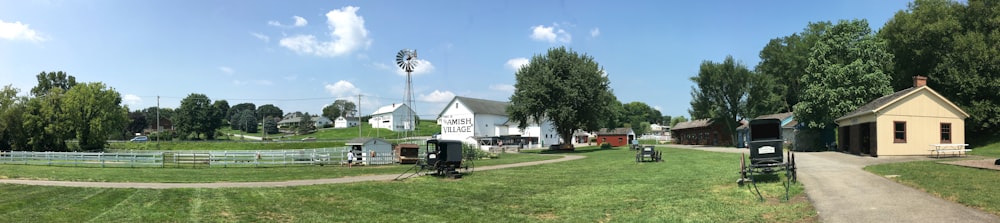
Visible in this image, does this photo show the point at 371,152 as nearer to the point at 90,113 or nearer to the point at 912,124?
the point at 912,124

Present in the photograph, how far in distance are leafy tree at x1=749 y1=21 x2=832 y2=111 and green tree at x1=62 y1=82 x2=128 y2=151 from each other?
7274 cm

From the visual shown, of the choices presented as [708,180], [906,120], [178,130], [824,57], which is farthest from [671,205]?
[178,130]

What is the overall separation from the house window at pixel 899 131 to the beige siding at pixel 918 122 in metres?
0.15

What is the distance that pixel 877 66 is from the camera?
35094mm

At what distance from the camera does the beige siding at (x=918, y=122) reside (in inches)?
995

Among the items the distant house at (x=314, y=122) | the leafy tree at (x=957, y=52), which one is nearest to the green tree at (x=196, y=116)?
the distant house at (x=314, y=122)

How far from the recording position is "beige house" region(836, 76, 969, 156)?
82.8 ft

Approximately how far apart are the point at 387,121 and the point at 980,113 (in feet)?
371

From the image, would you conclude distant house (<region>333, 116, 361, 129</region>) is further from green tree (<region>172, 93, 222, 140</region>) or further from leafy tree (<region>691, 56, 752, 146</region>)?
leafy tree (<region>691, 56, 752, 146</region>)

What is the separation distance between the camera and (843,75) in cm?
3353

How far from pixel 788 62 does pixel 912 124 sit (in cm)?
3518

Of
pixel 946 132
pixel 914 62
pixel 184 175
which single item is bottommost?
pixel 184 175

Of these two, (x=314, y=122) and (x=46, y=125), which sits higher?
(x=314, y=122)

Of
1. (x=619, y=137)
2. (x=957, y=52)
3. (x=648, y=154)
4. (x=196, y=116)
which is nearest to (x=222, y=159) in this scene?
(x=648, y=154)
